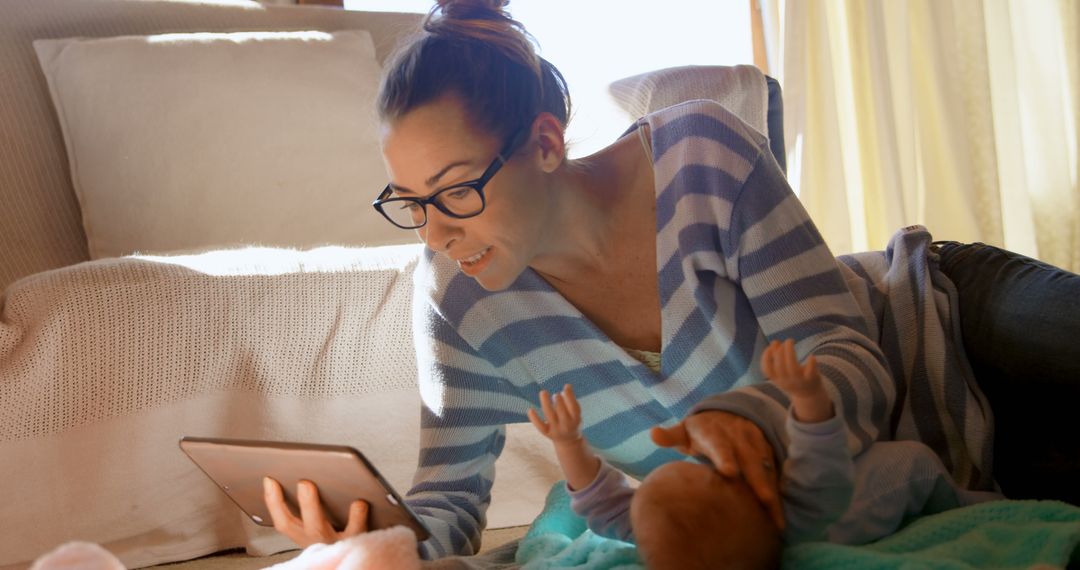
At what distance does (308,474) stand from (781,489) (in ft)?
1.40

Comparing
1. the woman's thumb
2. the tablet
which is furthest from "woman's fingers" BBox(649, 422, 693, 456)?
the tablet

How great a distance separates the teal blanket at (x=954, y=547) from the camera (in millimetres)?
860

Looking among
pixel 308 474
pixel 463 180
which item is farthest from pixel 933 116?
pixel 308 474

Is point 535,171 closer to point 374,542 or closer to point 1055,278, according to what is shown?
point 374,542

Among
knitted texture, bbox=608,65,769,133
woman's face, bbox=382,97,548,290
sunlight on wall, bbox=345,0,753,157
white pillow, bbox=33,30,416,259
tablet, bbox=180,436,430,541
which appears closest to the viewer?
tablet, bbox=180,436,430,541

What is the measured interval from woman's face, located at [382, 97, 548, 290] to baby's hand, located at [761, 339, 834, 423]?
40 cm

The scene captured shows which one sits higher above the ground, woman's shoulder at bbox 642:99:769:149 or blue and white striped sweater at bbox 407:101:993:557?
woman's shoulder at bbox 642:99:769:149

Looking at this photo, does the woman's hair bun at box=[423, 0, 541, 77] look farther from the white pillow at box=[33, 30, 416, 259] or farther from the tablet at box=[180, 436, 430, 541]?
the white pillow at box=[33, 30, 416, 259]

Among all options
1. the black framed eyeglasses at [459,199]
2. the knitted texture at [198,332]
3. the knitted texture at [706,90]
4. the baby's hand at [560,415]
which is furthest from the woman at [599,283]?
the knitted texture at [706,90]

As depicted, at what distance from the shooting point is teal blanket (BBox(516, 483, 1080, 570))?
2.82 ft

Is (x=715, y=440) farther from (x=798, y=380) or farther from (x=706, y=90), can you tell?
(x=706, y=90)

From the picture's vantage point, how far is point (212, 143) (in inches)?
84.0

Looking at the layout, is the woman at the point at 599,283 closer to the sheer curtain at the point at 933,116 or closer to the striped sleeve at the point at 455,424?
the striped sleeve at the point at 455,424

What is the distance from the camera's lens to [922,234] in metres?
1.41
